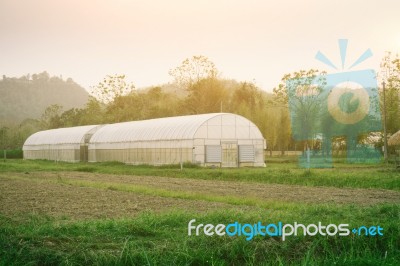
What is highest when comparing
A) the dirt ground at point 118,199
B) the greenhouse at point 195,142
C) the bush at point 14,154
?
the greenhouse at point 195,142

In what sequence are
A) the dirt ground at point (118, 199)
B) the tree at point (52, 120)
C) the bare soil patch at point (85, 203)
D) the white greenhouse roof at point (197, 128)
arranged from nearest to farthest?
the bare soil patch at point (85, 203) < the dirt ground at point (118, 199) < the white greenhouse roof at point (197, 128) < the tree at point (52, 120)

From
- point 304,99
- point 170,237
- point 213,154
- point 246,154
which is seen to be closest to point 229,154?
point 246,154

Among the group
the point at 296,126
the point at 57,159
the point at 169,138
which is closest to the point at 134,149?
the point at 169,138

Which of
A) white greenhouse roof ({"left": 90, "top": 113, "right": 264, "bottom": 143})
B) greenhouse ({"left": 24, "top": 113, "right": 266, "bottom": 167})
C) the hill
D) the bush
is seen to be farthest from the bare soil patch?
the hill

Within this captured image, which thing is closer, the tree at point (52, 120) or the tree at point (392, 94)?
the tree at point (392, 94)

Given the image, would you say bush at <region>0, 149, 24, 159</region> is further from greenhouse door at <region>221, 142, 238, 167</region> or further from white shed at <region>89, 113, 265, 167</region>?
greenhouse door at <region>221, 142, 238, 167</region>

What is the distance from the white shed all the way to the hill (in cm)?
6607

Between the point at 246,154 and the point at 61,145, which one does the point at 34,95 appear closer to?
the point at 61,145

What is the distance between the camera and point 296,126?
5312 centimetres

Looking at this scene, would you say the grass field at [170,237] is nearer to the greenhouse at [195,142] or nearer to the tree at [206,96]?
the greenhouse at [195,142]

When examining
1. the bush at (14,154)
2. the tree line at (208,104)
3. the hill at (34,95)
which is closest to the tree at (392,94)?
the tree line at (208,104)

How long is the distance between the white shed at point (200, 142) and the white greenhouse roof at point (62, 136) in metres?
10.6

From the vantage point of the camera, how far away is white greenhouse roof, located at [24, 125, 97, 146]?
1986 inches

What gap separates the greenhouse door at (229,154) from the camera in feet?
117
